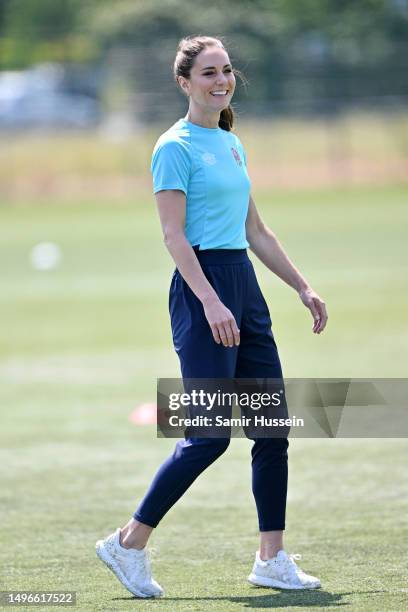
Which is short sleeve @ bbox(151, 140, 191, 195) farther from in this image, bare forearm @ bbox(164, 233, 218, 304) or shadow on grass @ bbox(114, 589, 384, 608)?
shadow on grass @ bbox(114, 589, 384, 608)

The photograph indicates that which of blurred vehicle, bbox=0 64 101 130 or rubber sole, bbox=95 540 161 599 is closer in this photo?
rubber sole, bbox=95 540 161 599

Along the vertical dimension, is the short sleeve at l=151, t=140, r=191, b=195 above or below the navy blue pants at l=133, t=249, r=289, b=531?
above

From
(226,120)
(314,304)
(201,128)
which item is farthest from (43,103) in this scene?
(201,128)

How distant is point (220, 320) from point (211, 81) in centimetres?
93

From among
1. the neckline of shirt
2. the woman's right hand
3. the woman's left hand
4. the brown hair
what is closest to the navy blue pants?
the woman's right hand

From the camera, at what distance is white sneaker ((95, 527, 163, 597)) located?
4848mm

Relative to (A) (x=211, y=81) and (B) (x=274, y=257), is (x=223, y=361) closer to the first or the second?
(B) (x=274, y=257)

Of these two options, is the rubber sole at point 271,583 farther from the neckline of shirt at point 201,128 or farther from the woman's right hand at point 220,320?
the neckline of shirt at point 201,128

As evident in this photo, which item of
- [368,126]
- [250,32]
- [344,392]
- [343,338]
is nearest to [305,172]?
[368,126]

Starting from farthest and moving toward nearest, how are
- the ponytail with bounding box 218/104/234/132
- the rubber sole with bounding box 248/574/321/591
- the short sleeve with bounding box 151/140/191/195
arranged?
the ponytail with bounding box 218/104/234/132 < the rubber sole with bounding box 248/574/321/591 < the short sleeve with bounding box 151/140/191/195

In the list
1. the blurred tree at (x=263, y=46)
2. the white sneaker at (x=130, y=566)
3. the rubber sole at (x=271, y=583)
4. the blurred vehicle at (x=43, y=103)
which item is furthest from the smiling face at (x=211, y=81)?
the blurred vehicle at (x=43, y=103)

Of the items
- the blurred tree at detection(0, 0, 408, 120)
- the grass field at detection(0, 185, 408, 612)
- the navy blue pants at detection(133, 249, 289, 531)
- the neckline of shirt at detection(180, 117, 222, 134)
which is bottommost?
the grass field at detection(0, 185, 408, 612)

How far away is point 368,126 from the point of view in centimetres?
3619

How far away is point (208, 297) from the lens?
4.69 meters
